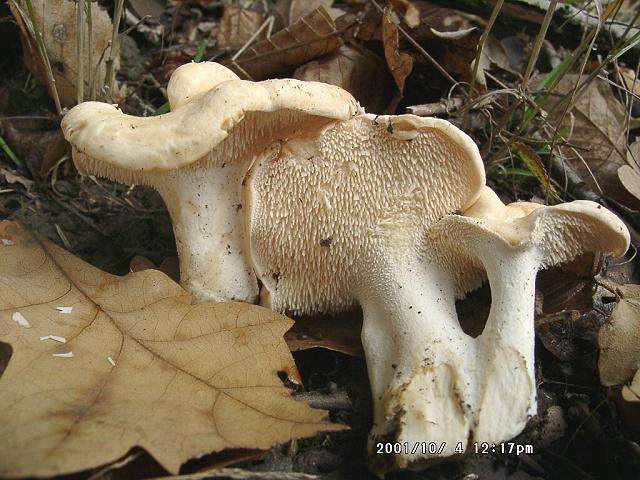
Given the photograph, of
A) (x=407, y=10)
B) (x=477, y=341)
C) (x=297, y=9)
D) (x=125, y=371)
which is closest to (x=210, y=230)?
(x=125, y=371)

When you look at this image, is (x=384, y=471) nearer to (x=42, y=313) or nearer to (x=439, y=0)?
(x=42, y=313)

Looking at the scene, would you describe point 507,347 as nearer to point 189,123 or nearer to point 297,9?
point 189,123

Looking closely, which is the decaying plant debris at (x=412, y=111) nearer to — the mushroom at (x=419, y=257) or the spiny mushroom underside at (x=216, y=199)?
the mushroom at (x=419, y=257)

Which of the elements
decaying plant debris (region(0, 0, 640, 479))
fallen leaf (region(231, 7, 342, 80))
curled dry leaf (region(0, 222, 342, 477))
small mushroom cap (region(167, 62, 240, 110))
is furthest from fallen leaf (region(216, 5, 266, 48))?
curled dry leaf (region(0, 222, 342, 477))

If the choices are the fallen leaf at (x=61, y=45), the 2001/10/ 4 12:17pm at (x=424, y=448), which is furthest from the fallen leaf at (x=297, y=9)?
the 2001/10/ 4 12:17pm at (x=424, y=448)

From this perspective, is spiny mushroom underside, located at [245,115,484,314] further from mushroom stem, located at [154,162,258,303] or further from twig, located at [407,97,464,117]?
twig, located at [407,97,464,117]
